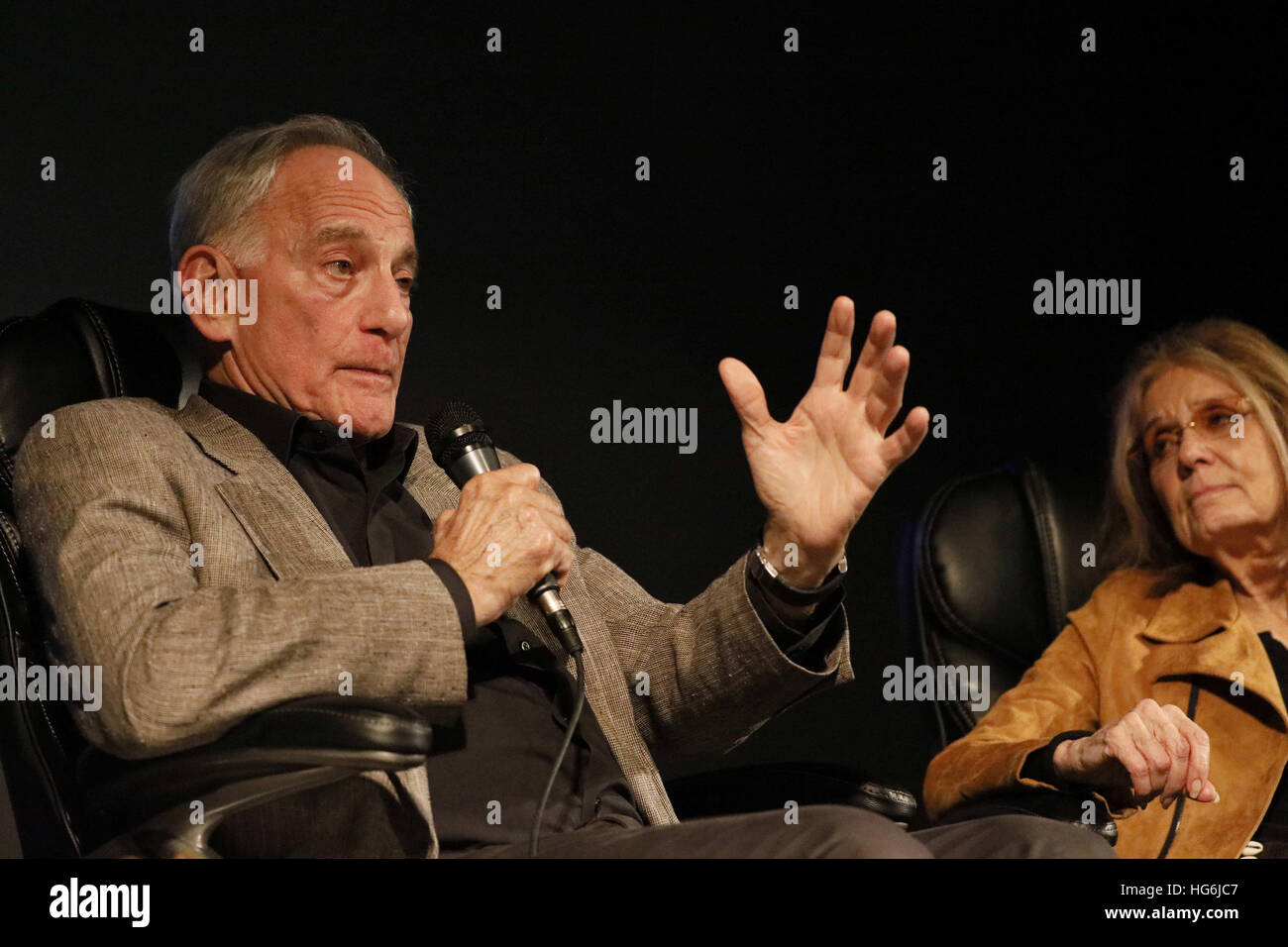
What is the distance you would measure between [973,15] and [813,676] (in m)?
1.76

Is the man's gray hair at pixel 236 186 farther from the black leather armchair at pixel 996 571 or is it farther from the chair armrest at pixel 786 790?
the black leather armchair at pixel 996 571

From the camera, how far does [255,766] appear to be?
1.29 m

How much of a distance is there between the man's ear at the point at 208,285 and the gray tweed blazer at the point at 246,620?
0.36ft

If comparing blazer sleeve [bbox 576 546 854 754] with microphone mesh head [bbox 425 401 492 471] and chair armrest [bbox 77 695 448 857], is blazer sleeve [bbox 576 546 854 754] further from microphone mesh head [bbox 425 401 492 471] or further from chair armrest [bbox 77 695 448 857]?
chair armrest [bbox 77 695 448 857]

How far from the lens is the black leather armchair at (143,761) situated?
1290mm

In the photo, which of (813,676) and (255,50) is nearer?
(813,676)

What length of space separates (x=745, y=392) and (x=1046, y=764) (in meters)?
0.61

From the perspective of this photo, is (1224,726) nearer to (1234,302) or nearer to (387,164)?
(1234,302)

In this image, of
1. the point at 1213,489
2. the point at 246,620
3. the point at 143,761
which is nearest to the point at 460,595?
the point at 246,620

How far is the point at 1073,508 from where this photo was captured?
7.58 ft

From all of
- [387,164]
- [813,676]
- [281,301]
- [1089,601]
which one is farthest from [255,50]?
[1089,601]

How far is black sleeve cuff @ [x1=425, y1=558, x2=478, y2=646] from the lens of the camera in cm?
146
